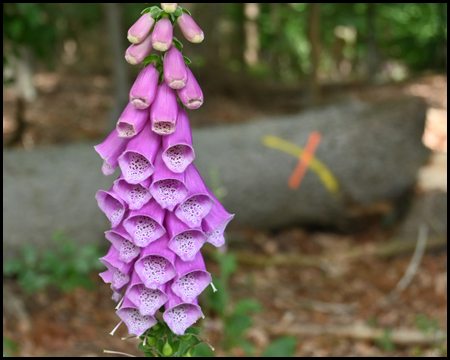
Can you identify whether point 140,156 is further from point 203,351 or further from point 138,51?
point 203,351

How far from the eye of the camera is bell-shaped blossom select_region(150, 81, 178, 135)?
1306 mm

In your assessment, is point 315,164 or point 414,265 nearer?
point 414,265

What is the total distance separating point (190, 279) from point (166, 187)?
0.28 metres

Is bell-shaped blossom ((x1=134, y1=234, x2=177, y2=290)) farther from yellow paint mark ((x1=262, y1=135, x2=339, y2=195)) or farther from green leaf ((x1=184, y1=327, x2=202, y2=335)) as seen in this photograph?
yellow paint mark ((x1=262, y1=135, x2=339, y2=195))

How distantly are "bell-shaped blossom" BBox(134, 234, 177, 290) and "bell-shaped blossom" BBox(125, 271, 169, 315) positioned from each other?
0.09 ft

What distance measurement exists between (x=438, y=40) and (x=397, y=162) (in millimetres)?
5324

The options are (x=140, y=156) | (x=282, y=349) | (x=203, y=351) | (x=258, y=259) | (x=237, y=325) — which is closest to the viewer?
(x=140, y=156)

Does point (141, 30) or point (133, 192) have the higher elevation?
point (141, 30)

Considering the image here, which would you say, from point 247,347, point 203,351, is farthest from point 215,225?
point 247,347

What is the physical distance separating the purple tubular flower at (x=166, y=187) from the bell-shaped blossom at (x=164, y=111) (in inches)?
3.3

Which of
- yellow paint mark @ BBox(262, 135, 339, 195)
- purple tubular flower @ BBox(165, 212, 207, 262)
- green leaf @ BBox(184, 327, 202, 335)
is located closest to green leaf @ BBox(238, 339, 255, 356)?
green leaf @ BBox(184, 327, 202, 335)

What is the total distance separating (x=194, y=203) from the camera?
1.38m

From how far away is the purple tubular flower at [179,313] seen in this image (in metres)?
1.36

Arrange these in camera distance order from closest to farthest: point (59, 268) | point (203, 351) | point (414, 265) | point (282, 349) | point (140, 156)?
1. point (140, 156)
2. point (203, 351)
3. point (282, 349)
4. point (59, 268)
5. point (414, 265)
